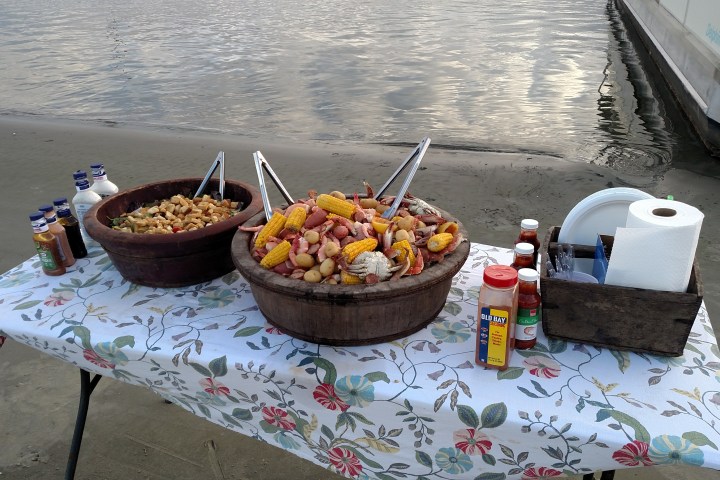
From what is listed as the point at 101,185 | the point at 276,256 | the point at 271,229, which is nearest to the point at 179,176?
the point at 101,185

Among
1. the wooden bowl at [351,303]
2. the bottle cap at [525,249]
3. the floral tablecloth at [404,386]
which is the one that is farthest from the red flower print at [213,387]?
the bottle cap at [525,249]

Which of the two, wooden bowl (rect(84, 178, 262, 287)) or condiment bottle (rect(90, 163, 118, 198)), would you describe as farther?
condiment bottle (rect(90, 163, 118, 198))

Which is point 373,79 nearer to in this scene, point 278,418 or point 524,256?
point 524,256

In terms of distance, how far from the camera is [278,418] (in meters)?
1.76

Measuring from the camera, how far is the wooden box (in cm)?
149

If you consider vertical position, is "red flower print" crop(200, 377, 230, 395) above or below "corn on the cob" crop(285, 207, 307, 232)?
below

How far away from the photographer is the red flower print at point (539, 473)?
151 centimetres

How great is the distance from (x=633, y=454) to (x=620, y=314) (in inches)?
15.3

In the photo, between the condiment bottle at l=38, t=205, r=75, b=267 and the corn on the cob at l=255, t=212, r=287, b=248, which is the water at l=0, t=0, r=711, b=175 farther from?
the condiment bottle at l=38, t=205, r=75, b=267

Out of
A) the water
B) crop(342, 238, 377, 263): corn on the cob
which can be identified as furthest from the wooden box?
the water

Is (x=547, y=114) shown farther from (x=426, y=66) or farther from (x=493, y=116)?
(x=426, y=66)

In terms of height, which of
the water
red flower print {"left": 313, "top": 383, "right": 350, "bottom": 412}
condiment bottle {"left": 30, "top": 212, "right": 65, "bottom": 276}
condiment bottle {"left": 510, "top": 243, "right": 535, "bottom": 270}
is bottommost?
the water

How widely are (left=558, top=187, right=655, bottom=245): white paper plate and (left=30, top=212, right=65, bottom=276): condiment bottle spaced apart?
79.0 inches

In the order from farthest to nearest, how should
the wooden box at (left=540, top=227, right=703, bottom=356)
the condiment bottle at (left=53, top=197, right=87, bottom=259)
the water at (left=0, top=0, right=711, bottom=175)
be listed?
the water at (left=0, top=0, right=711, bottom=175), the condiment bottle at (left=53, top=197, right=87, bottom=259), the wooden box at (left=540, top=227, right=703, bottom=356)
